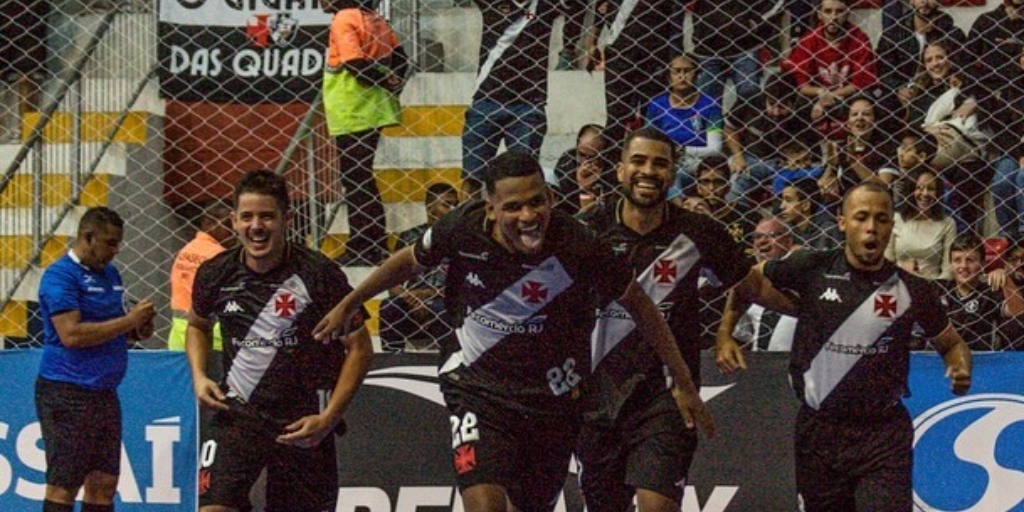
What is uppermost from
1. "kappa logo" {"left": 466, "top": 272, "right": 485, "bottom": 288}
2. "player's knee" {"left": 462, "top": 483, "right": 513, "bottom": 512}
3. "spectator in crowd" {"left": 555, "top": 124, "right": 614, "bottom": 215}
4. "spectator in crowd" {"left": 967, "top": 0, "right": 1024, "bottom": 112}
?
"spectator in crowd" {"left": 967, "top": 0, "right": 1024, "bottom": 112}

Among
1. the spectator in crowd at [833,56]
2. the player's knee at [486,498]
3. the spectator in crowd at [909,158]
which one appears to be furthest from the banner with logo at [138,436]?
the spectator in crowd at [833,56]

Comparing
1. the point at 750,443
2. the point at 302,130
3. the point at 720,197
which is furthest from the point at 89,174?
the point at 750,443

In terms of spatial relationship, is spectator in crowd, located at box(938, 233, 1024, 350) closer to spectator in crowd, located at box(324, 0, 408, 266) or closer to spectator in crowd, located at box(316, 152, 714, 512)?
spectator in crowd, located at box(316, 152, 714, 512)

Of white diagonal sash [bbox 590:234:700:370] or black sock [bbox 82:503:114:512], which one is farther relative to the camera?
black sock [bbox 82:503:114:512]

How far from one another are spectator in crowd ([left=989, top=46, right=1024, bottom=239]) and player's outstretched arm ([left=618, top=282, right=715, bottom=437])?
3.55 m

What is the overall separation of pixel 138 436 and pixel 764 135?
4050mm

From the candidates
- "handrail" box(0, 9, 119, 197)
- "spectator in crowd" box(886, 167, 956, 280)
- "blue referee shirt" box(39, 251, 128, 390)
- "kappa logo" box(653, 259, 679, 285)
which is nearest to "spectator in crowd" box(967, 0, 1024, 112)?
A: "spectator in crowd" box(886, 167, 956, 280)

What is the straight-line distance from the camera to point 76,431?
9.25 meters

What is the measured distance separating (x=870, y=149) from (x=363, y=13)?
3.25 m

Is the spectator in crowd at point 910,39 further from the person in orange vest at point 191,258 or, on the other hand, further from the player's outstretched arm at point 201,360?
the player's outstretched arm at point 201,360

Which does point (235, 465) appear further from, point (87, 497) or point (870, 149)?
point (870, 149)

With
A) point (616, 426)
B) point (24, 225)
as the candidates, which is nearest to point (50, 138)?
point (24, 225)

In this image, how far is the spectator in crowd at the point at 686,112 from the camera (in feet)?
35.4

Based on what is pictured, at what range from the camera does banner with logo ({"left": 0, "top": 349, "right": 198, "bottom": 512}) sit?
9.88m
